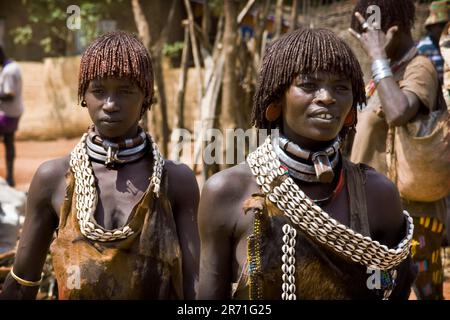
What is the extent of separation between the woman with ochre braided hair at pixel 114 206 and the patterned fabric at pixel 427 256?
5.94 ft

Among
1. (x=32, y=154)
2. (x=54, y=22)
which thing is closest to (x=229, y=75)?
(x=32, y=154)

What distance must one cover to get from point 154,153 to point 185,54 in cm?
696

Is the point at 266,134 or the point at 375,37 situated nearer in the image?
the point at 266,134

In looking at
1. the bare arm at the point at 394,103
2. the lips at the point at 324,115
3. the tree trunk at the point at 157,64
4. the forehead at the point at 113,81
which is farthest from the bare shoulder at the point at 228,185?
the tree trunk at the point at 157,64

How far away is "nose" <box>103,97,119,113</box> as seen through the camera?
3074 millimetres

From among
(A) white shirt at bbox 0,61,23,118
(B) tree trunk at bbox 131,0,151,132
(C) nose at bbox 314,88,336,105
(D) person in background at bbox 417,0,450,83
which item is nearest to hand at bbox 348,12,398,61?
(D) person in background at bbox 417,0,450,83

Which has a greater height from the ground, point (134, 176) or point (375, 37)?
point (375, 37)

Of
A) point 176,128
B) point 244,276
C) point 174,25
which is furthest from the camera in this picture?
point 174,25

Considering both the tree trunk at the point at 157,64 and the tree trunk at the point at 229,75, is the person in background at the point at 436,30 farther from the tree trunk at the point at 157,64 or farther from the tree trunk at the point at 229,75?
the tree trunk at the point at 157,64

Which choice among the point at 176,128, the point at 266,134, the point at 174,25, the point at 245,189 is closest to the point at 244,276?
the point at 245,189

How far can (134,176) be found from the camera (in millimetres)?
3168

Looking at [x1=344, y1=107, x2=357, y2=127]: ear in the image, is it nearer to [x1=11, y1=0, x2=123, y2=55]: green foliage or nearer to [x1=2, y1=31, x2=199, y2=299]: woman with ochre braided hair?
[x1=2, y1=31, x2=199, y2=299]: woman with ochre braided hair

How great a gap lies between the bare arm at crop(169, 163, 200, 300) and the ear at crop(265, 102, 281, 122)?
0.57m

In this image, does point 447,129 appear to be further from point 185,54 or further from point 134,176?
point 185,54
